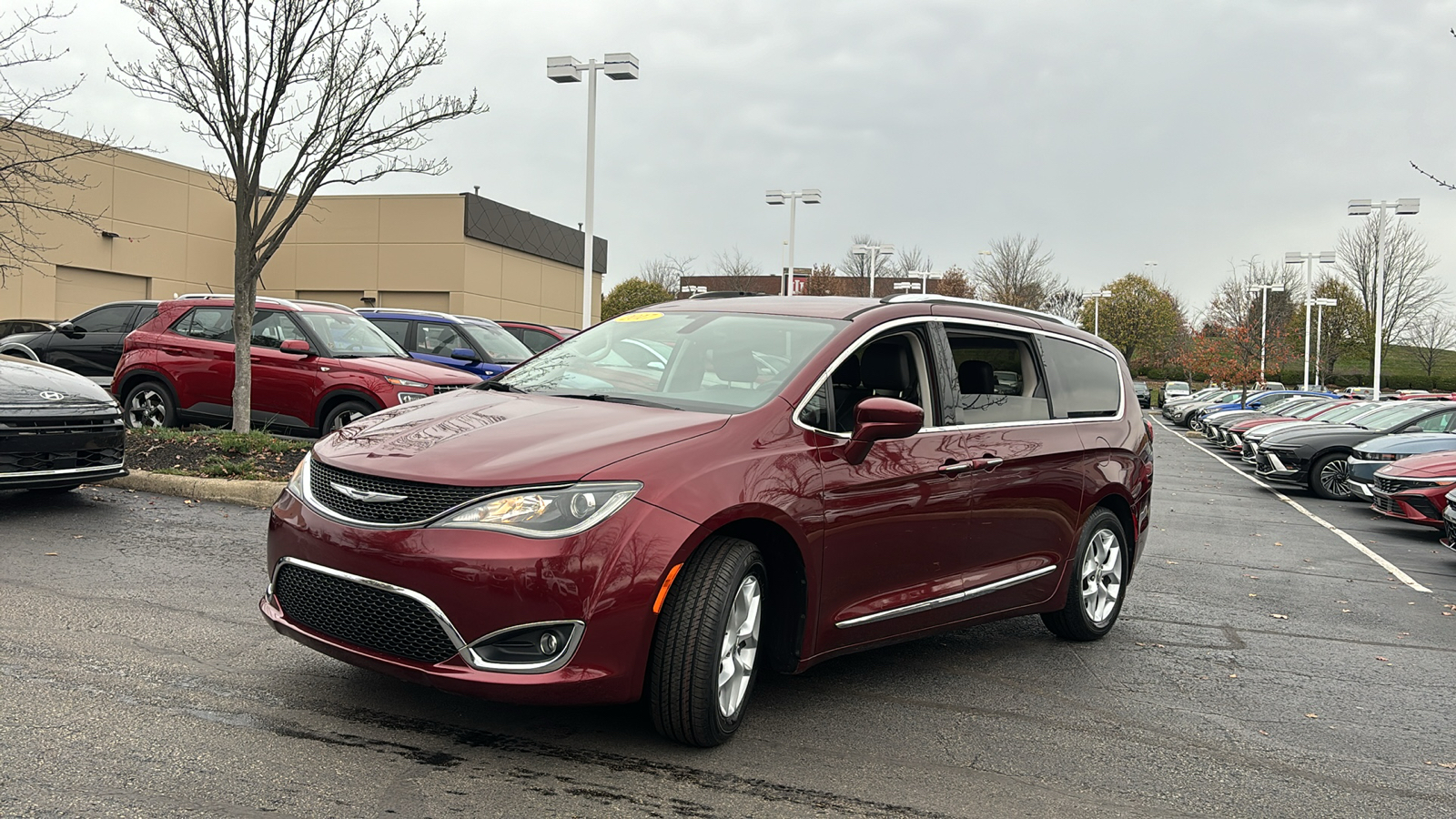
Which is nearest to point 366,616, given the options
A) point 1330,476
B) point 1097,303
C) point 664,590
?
point 664,590

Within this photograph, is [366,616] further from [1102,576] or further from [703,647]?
[1102,576]

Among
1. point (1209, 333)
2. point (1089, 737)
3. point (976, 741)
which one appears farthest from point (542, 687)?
point (1209, 333)

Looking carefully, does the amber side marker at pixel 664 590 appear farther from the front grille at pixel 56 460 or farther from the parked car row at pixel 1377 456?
the parked car row at pixel 1377 456

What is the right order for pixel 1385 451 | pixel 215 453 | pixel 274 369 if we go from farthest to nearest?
pixel 1385 451, pixel 274 369, pixel 215 453

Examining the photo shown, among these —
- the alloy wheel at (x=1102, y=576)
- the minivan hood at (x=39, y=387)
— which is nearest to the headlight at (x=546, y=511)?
the alloy wheel at (x=1102, y=576)

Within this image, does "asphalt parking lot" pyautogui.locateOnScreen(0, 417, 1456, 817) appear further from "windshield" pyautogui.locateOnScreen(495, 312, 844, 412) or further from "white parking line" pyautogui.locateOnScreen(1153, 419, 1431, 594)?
"white parking line" pyautogui.locateOnScreen(1153, 419, 1431, 594)

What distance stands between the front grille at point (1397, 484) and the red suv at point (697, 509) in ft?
26.0

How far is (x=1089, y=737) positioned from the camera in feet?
15.1

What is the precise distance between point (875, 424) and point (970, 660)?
75.2 inches

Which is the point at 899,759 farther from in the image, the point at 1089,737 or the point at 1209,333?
the point at 1209,333

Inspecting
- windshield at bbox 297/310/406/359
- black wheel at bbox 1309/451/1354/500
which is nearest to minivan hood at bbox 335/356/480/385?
windshield at bbox 297/310/406/359

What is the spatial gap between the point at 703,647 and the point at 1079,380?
11.4 ft

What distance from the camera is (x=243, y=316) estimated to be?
11336 millimetres

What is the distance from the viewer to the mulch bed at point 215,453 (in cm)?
991
